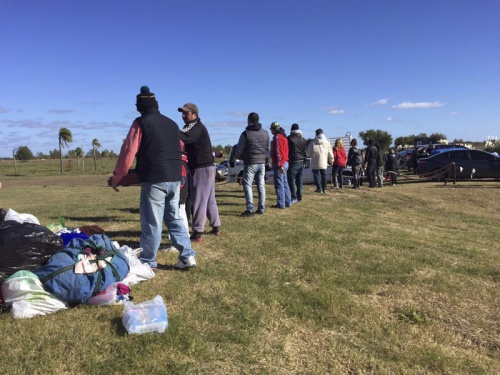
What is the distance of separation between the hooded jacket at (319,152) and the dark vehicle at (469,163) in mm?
8437

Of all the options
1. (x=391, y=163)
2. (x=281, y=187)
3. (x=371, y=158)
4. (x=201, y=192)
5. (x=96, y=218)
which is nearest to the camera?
(x=201, y=192)

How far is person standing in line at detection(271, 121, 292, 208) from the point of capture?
8133 mm

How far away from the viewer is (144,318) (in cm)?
297

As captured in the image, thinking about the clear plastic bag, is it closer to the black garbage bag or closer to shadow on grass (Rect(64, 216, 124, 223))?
the black garbage bag

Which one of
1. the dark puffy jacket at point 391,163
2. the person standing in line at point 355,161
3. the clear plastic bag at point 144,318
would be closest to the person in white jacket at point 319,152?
the person standing in line at point 355,161

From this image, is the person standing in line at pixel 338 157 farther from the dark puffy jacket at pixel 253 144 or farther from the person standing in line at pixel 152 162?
the person standing in line at pixel 152 162

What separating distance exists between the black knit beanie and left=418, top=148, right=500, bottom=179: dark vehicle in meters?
16.0

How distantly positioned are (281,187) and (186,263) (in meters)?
4.37

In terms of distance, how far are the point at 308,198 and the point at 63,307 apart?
7987 millimetres

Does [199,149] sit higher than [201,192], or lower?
higher

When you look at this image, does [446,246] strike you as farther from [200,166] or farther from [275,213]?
[200,166]

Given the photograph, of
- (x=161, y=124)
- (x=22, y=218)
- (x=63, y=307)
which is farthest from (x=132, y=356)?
(x=22, y=218)

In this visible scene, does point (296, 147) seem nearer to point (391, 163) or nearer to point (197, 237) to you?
point (197, 237)

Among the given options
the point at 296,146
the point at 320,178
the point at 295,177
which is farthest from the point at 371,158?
the point at 296,146
